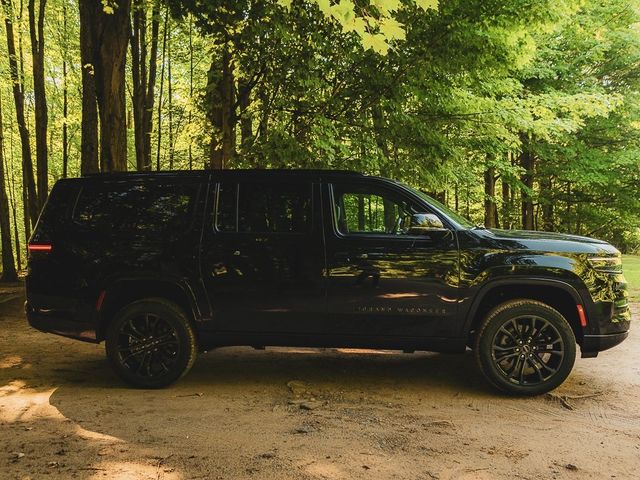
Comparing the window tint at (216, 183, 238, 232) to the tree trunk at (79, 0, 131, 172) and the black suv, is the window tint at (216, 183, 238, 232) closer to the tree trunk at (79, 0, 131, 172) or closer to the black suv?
the black suv

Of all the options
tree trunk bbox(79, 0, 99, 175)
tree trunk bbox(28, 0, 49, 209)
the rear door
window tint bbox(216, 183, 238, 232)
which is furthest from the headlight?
tree trunk bbox(28, 0, 49, 209)

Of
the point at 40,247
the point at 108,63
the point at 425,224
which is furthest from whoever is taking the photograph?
the point at 108,63

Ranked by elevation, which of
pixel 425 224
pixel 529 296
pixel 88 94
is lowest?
pixel 529 296

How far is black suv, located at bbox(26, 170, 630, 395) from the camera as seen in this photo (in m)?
4.75

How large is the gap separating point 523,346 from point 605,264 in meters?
1.07

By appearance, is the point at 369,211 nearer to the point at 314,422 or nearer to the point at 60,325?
the point at 314,422

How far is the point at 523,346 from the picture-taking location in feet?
15.6

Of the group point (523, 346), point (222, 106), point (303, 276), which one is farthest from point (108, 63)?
point (523, 346)

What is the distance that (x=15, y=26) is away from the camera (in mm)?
17094

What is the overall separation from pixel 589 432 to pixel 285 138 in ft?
21.9

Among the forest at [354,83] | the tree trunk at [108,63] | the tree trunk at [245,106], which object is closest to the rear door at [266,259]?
the forest at [354,83]

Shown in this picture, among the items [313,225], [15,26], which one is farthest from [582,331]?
[15,26]

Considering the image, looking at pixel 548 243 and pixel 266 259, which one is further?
pixel 266 259

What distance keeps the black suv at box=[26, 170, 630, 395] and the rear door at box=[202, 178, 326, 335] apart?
11mm
